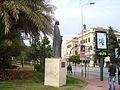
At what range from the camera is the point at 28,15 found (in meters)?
13.2

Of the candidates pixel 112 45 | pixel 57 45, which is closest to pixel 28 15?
pixel 57 45

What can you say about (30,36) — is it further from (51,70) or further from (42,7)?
(51,70)

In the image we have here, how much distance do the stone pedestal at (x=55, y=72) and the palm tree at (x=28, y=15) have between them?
328cm

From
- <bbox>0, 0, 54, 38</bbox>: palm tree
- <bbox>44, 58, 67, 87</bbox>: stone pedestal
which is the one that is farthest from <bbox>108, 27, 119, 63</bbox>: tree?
<bbox>44, 58, 67, 87</bbox>: stone pedestal

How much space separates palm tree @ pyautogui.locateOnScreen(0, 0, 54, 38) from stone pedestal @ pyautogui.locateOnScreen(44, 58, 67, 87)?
10.8 ft

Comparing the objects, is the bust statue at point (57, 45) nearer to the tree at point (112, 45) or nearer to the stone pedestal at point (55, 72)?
the stone pedestal at point (55, 72)

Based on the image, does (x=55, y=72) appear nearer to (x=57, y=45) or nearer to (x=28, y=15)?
(x=57, y=45)

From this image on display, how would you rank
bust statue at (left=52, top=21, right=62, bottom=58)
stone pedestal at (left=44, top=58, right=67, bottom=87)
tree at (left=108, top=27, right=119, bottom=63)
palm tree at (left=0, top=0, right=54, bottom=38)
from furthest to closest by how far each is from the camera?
tree at (left=108, top=27, right=119, bottom=63), palm tree at (left=0, top=0, right=54, bottom=38), bust statue at (left=52, top=21, right=62, bottom=58), stone pedestal at (left=44, top=58, right=67, bottom=87)

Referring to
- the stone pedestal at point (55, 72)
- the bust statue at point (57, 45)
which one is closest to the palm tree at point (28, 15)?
the bust statue at point (57, 45)

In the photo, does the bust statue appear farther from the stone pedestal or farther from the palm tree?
the palm tree

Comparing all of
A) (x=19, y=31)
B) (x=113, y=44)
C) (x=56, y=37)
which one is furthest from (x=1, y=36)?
(x=113, y=44)

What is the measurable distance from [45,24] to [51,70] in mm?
3904

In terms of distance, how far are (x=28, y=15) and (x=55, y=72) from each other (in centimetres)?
477

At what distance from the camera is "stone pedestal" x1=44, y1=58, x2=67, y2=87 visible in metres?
11.0
